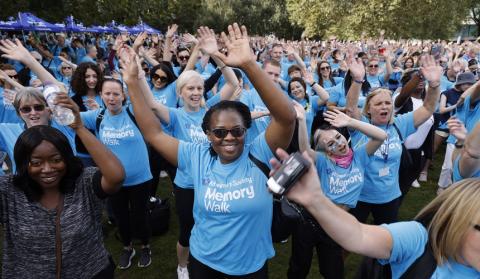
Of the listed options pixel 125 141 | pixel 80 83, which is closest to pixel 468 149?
pixel 125 141

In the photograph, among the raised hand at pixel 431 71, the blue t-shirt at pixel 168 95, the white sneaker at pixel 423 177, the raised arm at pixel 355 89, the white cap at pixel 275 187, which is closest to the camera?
the white cap at pixel 275 187

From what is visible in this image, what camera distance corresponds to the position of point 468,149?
2.56 meters

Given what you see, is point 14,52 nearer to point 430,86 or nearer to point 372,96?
point 372,96

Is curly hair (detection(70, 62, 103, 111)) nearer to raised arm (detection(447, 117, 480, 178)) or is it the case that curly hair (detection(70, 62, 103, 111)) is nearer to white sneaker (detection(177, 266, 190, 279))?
white sneaker (detection(177, 266, 190, 279))

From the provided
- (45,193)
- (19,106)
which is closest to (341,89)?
(19,106)

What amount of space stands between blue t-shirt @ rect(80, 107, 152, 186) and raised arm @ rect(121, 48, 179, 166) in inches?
54.1

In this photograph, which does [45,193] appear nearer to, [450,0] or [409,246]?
[409,246]

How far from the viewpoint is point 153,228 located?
→ 192 inches

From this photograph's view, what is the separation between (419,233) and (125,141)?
293 cm

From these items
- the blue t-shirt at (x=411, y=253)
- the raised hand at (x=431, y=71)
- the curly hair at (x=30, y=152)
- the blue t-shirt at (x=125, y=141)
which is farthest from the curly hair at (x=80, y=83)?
the blue t-shirt at (x=411, y=253)

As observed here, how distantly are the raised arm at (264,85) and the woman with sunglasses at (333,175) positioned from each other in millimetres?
917

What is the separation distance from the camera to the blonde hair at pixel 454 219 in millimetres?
1500

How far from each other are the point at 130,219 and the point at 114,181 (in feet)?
7.08

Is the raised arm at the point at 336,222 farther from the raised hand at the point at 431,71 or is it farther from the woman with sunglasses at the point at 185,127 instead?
the raised hand at the point at 431,71
